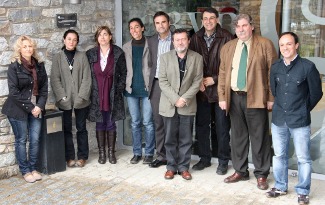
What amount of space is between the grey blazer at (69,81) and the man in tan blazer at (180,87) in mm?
1027

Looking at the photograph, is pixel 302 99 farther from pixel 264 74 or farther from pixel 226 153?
pixel 226 153

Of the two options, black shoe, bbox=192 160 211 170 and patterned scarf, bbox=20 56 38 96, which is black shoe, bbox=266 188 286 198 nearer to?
black shoe, bbox=192 160 211 170

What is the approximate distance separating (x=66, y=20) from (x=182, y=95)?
1896mm

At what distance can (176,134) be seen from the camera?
219 inches

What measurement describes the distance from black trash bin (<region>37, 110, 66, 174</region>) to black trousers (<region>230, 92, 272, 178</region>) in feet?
6.67

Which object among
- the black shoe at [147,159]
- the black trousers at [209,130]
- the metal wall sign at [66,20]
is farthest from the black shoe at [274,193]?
the metal wall sign at [66,20]

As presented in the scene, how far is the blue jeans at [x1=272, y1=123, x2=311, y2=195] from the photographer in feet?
15.4

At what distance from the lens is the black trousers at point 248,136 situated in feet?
17.0

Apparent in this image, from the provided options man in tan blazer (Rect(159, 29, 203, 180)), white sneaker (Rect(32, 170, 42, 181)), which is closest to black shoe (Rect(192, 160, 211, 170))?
man in tan blazer (Rect(159, 29, 203, 180))

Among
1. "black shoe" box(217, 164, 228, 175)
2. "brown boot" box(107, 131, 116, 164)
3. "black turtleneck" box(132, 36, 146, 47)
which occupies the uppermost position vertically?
"black turtleneck" box(132, 36, 146, 47)

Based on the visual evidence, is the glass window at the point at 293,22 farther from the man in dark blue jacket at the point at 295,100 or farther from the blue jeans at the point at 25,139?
the blue jeans at the point at 25,139

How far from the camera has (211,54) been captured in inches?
218

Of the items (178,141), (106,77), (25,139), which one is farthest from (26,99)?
(178,141)

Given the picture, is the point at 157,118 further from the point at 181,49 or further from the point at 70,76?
the point at 70,76
